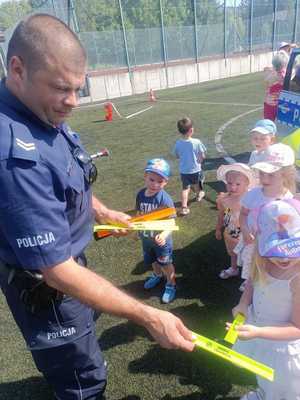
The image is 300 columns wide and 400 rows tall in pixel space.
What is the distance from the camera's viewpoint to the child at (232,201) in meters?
3.91

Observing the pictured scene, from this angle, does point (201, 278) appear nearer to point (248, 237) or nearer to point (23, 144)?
point (248, 237)

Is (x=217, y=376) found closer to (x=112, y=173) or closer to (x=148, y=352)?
(x=148, y=352)

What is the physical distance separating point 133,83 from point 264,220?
25.6 m

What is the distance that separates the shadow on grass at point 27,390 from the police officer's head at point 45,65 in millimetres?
2567

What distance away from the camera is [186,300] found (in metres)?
4.13

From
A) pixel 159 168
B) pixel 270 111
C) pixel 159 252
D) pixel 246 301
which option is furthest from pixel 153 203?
pixel 270 111

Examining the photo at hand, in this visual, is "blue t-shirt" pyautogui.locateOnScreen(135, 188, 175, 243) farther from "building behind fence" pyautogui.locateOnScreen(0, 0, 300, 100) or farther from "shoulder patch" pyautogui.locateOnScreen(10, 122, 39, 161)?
"building behind fence" pyautogui.locateOnScreen(0, 0, 300, 100)

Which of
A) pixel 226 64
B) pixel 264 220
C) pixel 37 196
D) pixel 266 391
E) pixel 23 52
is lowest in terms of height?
pixel 226 64

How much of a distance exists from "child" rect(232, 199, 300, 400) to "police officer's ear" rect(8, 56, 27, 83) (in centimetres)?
163

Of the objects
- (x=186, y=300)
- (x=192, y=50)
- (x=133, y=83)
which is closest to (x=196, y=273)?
(x=186, y=300)

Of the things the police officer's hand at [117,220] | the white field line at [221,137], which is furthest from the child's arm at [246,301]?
the white field line at [221,137]

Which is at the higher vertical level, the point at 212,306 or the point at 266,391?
the point at 266,391

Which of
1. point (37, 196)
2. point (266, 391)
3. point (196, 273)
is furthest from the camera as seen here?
point (196, 273)

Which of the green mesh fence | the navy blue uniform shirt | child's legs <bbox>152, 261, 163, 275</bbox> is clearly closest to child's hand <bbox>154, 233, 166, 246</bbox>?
child's legs <bbox>152, 261, 163, 275</bbox>
